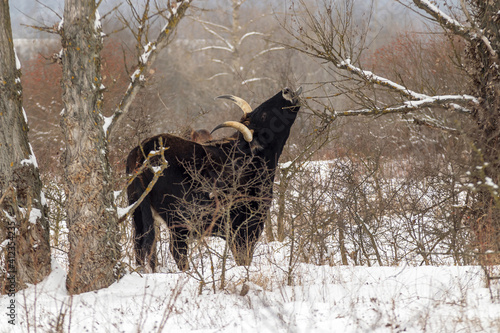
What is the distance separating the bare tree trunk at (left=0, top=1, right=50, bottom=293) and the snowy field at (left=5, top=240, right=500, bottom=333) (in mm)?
239

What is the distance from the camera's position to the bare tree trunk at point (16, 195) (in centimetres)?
523

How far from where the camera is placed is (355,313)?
13.3ft

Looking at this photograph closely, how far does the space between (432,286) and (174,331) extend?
233cm

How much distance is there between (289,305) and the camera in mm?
4383

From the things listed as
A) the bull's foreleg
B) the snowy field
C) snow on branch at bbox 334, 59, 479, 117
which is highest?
snow on branch at bbox 334, 59, 479, 117

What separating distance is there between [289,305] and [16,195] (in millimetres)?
3097

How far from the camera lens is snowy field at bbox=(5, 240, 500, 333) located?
12.4ft

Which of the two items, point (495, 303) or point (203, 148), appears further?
point (203, 148)

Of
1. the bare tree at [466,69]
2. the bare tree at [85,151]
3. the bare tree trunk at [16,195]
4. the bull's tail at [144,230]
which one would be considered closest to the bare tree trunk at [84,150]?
the bare tree at [85,151]

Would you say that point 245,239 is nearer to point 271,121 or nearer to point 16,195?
point 271,121

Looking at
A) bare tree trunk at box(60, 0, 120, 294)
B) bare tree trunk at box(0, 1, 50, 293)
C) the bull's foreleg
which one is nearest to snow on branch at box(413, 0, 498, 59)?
the bull's foreleg

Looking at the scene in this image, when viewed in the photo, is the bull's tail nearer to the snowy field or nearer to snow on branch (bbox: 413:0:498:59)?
the snowy field

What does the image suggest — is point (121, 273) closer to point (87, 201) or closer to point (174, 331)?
point (87, 201)

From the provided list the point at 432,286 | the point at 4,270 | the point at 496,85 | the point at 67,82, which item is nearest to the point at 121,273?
the point at 4,270
